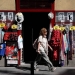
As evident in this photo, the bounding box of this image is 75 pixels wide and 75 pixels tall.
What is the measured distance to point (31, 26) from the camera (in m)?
14.9

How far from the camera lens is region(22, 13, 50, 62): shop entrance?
14.7 meters

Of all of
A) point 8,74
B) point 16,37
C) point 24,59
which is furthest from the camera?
point 24,59

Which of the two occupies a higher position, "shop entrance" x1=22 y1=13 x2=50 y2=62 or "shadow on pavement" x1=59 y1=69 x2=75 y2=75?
"shop entrance" x1=22 y1=13 x2=50 y2=62

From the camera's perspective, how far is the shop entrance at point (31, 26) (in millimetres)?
14672

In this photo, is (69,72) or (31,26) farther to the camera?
(31,26)

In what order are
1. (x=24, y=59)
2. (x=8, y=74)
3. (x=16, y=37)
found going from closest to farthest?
(x=8, y=74)
(x=16, y=37)
(x=24, y=59)

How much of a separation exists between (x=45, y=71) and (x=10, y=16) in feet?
9.37

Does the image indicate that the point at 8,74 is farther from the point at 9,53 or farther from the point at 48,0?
the point at 48,0

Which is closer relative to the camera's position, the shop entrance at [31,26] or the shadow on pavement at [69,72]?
the shadow on pavement at [69,72]

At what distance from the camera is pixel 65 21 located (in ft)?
46.1

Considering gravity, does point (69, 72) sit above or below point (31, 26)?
below

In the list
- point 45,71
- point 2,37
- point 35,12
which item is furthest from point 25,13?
point 45,71

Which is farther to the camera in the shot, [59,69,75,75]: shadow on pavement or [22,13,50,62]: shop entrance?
[22,13,50,62]: shop entrance

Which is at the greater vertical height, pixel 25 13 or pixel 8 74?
pixel 25 13
